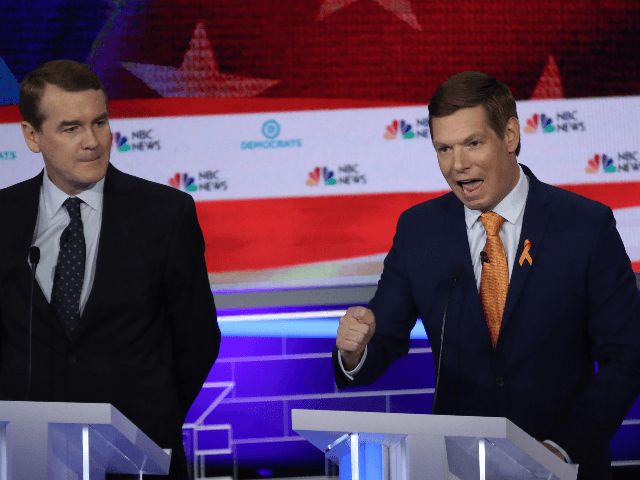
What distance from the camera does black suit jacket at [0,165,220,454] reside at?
6.22 ft

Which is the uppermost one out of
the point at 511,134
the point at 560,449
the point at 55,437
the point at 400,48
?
the point at 400,48

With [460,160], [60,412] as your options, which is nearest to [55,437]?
[60,412]

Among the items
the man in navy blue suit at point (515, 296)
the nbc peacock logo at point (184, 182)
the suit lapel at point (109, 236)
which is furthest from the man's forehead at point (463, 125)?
the nbc peacock logo at point (184, 182)

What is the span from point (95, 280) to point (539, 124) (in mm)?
1857

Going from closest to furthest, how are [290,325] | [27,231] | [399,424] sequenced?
[399,424] → [27,231] → [290,325]

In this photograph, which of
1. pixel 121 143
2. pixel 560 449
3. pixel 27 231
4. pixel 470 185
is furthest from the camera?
pixel 121 143

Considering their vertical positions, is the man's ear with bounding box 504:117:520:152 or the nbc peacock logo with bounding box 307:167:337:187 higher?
the nbc peacock logo with bounding box 307:167:337:187

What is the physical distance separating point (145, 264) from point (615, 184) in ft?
6.28

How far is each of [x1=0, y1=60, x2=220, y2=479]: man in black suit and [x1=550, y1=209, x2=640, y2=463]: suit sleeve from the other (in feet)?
3.20

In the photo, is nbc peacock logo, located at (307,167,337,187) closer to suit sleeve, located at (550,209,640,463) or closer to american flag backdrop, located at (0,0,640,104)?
american flag backdrop, located at (0,0,640,104)

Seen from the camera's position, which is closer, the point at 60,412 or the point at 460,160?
the point at 60,412

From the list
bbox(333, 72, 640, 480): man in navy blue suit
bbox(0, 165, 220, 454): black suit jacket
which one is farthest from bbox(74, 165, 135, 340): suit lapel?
bbox(333, 72, 640, 480): man in navy blue suit

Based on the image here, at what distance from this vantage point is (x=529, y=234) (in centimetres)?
187

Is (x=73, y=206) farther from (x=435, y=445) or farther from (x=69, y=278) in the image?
(x=435, y=445)
